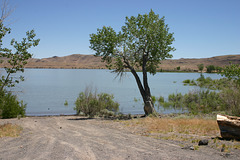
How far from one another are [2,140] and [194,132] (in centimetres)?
693

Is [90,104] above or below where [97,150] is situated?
below

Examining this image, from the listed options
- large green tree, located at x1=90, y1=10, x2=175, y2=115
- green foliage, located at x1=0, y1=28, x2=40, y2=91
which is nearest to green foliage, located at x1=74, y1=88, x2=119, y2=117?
large green tree, located at x1=90, y1=10, x2=175, y2=115

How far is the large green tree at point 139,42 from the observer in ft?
53.0

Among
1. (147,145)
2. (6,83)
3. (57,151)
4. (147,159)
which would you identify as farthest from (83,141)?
(6,83)

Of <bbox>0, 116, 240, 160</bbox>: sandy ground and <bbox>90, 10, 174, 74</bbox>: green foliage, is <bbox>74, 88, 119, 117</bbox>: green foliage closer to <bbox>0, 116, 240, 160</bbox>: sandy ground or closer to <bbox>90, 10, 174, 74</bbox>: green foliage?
<bbox>90, 10, 174, 74</bbox>: green foliage

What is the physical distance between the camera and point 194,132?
9.40 metres

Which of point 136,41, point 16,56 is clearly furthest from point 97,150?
point 136,41

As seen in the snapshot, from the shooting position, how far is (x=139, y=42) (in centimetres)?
1681

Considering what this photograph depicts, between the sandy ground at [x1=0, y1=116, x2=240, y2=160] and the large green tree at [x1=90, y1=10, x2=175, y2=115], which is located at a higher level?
the large green tree at [x1=90, y1=10, x2=175, y2=115]

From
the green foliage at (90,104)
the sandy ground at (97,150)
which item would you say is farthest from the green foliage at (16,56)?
the green foliage at (90,104)

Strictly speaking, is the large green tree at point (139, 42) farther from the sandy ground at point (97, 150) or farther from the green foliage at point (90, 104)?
the sandy ground at point (97, 150)

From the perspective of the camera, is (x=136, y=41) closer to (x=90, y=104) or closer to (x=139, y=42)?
(x=139, y=42)

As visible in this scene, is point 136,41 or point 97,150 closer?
point 97,150

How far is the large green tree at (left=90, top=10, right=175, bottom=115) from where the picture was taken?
16.1m
